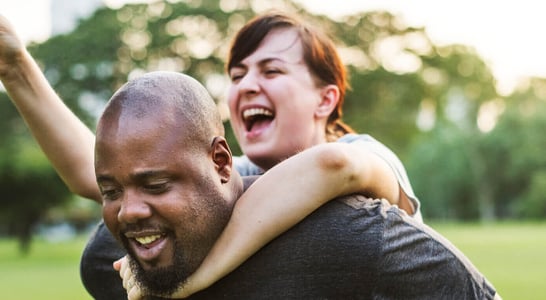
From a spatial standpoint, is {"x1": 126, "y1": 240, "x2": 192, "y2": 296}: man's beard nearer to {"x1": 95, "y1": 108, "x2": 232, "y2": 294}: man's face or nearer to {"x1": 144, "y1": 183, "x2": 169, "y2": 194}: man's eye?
{"x1": 95, "y1": 108, "x2": 232, "y2": 294}: man's face

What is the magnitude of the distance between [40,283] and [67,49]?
14907mm

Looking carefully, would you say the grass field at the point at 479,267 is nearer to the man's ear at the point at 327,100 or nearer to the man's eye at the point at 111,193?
the man's ear at the point at 327,100

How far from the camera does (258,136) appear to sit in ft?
11.2

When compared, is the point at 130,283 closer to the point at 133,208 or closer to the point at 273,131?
the point at 133,208

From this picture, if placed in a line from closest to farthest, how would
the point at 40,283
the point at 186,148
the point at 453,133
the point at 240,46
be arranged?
the point at 186,148
the point at 240,46
the point at 40,283
the point at 453,133

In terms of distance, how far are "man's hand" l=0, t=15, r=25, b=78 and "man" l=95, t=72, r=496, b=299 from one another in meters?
0.64

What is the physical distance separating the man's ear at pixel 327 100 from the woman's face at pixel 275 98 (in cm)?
8

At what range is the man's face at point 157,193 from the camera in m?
1.72

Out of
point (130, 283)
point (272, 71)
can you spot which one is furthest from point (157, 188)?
point (272, 71)

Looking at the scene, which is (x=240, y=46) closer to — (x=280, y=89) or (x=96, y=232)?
(x=280, y=89)

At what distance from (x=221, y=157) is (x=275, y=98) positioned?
157 cm

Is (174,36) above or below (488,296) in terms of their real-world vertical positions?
below

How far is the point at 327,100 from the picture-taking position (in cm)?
362

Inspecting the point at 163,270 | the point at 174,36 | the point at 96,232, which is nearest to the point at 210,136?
the point at 163,270
